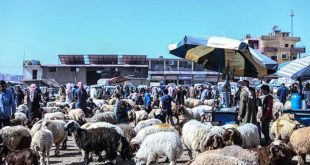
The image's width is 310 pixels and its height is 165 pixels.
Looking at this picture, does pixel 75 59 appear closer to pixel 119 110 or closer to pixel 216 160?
pixel 119 110

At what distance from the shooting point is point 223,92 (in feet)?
41.3

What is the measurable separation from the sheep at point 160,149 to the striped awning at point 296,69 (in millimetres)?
4880

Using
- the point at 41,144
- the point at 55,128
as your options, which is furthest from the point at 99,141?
the point at 55,128

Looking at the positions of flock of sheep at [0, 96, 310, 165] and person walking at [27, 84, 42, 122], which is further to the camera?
person walking at [27, 84, 42, 122]

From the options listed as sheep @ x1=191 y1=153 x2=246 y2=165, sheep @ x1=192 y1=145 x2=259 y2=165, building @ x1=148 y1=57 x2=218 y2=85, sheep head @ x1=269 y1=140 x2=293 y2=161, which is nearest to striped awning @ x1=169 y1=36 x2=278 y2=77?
sheep head @ x1=269 y1=140 x2=293 y2=161

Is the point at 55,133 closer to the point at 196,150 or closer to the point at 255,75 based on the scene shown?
the point at 196,150

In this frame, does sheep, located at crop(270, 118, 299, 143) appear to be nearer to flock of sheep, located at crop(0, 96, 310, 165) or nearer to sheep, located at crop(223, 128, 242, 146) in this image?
flock of sheep, located at crop(0, 96, 310, 165)

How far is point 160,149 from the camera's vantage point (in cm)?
816

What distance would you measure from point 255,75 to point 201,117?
4.08 meters

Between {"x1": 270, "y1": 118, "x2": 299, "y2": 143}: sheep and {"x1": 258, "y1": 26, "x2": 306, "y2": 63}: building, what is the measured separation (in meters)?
72.3

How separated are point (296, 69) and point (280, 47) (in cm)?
7421

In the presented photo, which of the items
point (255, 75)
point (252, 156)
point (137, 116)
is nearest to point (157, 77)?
point (137, 116)

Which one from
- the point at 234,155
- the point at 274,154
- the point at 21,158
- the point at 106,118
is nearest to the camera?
the point at 234,155

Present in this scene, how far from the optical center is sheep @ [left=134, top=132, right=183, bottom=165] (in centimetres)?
813
